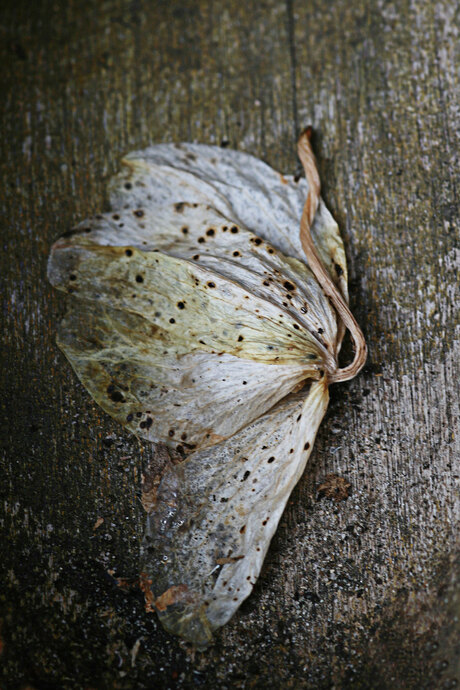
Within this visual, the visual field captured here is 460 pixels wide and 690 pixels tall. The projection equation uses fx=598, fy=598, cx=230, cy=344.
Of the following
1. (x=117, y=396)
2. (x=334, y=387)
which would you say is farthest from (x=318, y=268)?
(x=117, y=396)

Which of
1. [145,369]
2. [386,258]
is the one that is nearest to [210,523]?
[145,369]

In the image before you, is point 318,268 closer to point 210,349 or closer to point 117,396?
point 210,349

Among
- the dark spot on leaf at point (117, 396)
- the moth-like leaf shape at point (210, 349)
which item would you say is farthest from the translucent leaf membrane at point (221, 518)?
the dark spot on leaf at point (117, 396)

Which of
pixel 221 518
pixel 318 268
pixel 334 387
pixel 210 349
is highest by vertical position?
pixel 318 268

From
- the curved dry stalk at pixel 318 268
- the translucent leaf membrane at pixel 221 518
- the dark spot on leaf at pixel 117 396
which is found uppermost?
the curved dry stalk at pixel 318 268

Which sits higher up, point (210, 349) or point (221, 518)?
point (210, 349)

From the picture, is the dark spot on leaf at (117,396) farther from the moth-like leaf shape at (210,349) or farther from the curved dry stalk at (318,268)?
the curved dry stalk at (318,268)

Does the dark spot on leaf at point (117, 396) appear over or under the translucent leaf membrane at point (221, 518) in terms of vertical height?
over
